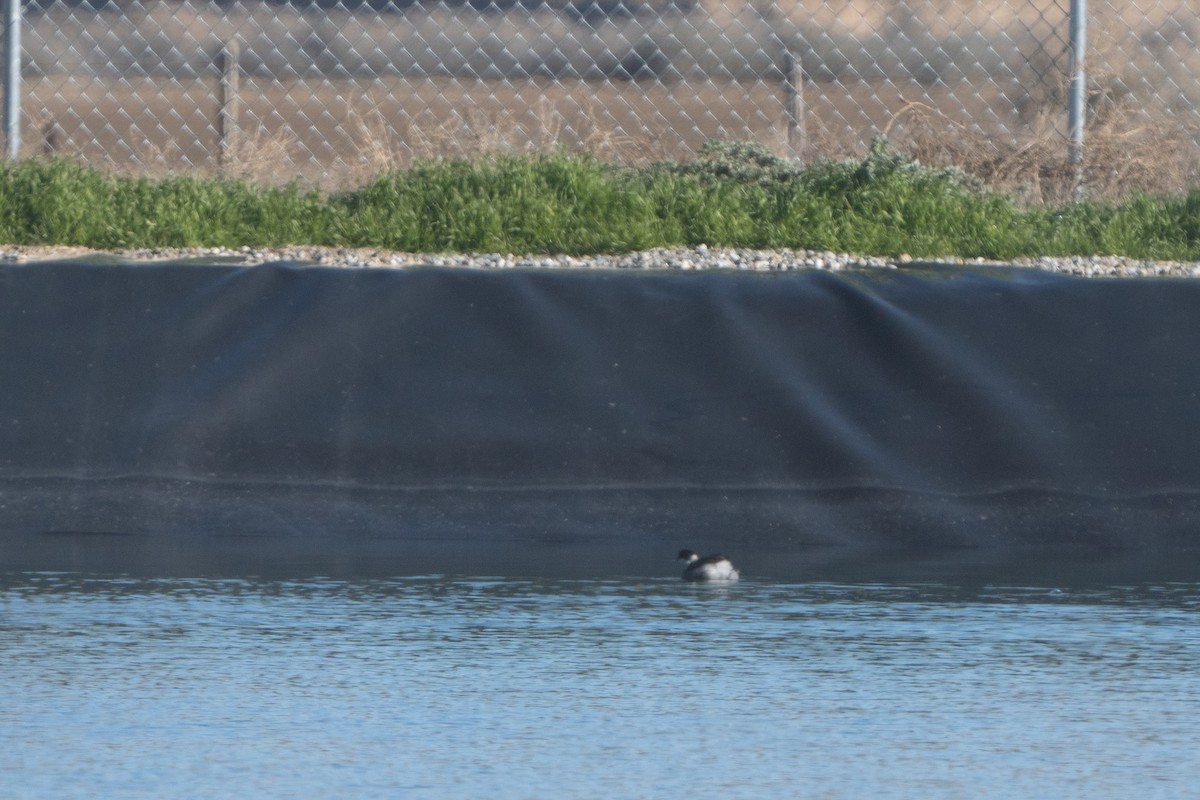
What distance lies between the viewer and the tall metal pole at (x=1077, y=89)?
798 centimetres

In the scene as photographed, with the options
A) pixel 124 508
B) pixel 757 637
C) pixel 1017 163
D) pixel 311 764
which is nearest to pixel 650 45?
pixel 1017 163

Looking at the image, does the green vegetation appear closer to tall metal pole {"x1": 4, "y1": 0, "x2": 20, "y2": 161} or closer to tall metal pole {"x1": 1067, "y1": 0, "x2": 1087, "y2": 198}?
tall metal pole {"x1": 4, "y1": 0, "x2": 20, "y2": 161}

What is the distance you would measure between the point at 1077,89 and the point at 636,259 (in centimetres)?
243

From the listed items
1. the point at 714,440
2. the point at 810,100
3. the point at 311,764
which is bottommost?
the point at 311,764

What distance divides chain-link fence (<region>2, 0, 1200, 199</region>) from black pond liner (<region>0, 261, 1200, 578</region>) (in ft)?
8.87

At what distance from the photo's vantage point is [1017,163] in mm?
8344

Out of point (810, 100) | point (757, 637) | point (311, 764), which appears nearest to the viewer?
point (311, 764)

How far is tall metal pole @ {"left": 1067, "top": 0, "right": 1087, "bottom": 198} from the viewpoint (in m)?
7.98

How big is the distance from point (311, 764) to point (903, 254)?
4091 mm

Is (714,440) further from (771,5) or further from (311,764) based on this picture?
(771,5)

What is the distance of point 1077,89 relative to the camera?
26.2 feet

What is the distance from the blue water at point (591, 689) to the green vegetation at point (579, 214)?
8.29 feet

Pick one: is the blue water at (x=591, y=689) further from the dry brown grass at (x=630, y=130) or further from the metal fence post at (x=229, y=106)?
the metal fence post at (x=229, y=106)

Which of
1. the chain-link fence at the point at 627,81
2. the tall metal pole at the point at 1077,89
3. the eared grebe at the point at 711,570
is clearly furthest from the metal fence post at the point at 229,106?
the eared grebe at the point at 711,570
